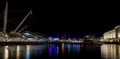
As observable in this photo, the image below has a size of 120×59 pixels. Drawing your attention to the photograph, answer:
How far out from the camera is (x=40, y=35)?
7692 inches

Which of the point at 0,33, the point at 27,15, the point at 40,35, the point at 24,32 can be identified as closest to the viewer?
the point at 27,15

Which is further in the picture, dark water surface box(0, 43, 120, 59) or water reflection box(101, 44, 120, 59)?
dark water surface box(0, 43, 120, 59)

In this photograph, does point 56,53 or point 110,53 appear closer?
point 110,53

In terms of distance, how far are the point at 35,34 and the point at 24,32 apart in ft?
57.2

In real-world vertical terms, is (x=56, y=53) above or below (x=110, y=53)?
below

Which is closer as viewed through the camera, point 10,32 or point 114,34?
point 10,32

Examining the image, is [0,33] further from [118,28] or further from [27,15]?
[118,28]

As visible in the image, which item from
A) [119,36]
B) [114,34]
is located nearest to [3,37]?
[119,36]

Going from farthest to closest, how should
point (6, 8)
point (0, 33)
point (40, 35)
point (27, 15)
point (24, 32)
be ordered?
point (40, 35)
point (24, 32)
point (0, 33)
point (27, 15)
point (6, 8)

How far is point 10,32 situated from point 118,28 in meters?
71.6

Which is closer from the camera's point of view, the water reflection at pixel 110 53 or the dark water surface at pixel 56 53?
the water reflection at pixel 110 53

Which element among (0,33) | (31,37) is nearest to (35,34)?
(31,37)

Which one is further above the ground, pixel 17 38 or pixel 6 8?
pixel 6 8

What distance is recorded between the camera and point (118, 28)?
176 meters
